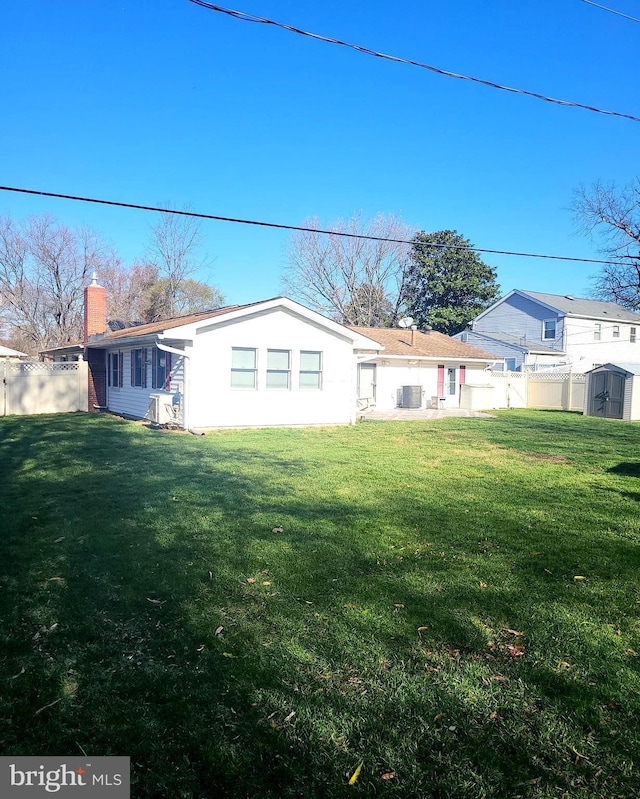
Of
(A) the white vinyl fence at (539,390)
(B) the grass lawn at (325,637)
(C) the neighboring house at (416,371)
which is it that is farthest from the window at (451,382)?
(B) the grass lawn at (325,637)

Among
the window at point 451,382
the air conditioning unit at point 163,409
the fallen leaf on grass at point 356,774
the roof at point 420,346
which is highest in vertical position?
the roof at point 420,346

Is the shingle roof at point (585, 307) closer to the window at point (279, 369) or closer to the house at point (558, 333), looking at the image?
the house at point (558, 333)

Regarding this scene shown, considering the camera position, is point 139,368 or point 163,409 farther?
point 139,368

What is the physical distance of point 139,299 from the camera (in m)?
38.2

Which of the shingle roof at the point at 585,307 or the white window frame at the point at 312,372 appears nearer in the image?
the white window frame at the point at 312,372

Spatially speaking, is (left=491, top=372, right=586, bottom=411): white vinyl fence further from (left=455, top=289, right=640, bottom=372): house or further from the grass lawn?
the grass lawn

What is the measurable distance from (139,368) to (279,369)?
16.4 feet

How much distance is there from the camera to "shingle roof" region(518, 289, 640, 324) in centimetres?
3303

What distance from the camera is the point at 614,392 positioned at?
2056cm

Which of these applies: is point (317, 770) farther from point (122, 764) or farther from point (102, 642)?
point (102, 642)

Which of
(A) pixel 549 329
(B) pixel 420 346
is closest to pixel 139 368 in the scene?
(B) pixel 420 346

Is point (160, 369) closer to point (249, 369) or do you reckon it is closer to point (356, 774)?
point (249, 369)

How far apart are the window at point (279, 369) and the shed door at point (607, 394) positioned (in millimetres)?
12559

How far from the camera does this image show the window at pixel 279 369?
1529 cm
